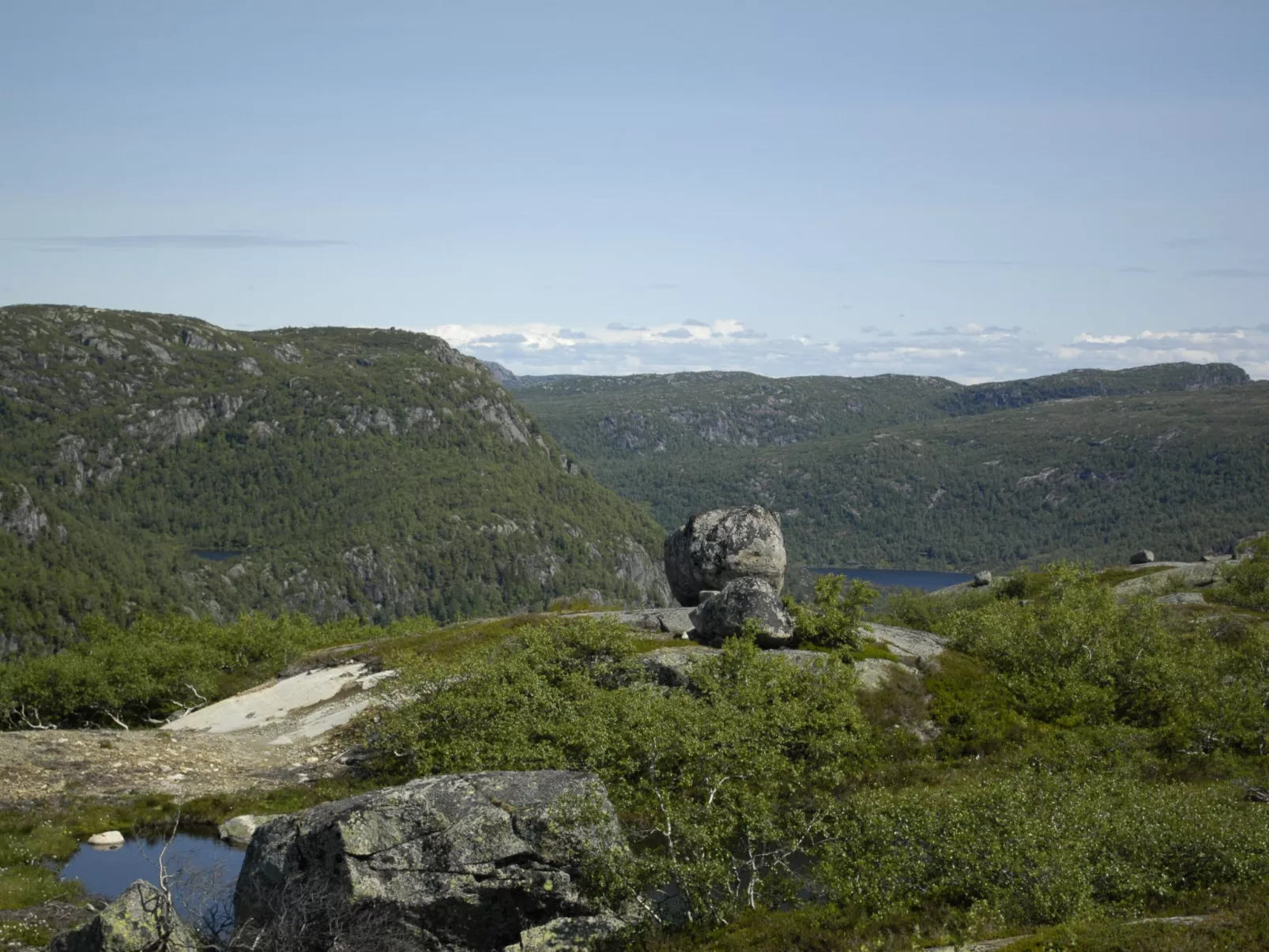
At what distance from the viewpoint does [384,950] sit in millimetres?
25062

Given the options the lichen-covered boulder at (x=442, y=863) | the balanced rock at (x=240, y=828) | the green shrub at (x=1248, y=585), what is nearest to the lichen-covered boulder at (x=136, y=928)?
the lichen-covered boulder at (x=442, y=863)

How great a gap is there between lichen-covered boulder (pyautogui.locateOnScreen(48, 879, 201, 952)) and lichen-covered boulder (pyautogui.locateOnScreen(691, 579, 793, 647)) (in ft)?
108

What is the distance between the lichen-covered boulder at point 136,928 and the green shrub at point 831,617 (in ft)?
118

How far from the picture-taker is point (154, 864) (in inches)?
1465

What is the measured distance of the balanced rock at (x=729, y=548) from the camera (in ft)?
207

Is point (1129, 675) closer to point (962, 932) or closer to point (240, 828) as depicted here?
point (962, 932)

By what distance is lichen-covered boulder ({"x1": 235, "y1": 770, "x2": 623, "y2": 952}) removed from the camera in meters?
26.1

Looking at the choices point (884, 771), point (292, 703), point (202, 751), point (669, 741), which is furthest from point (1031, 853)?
point (292, 703)

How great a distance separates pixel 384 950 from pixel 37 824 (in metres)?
23.6

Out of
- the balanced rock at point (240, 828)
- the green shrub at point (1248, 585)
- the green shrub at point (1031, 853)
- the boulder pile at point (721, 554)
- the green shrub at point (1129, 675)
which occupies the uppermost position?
the boulder pile at point (721, 554)

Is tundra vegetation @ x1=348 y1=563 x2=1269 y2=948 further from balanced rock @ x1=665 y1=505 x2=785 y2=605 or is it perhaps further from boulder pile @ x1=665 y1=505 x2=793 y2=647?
balanced rock @ x1=665 y1=505 x2=785 y2=605

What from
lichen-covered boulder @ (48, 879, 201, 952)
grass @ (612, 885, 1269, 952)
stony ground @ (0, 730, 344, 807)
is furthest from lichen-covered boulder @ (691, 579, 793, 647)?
lichen-covered boulder @ (48, 879, 201, 952)

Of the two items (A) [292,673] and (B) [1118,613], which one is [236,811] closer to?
(A) [292,673]

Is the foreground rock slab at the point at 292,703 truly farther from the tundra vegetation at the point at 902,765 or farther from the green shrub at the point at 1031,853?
the green shrub at the point at 1031,853
